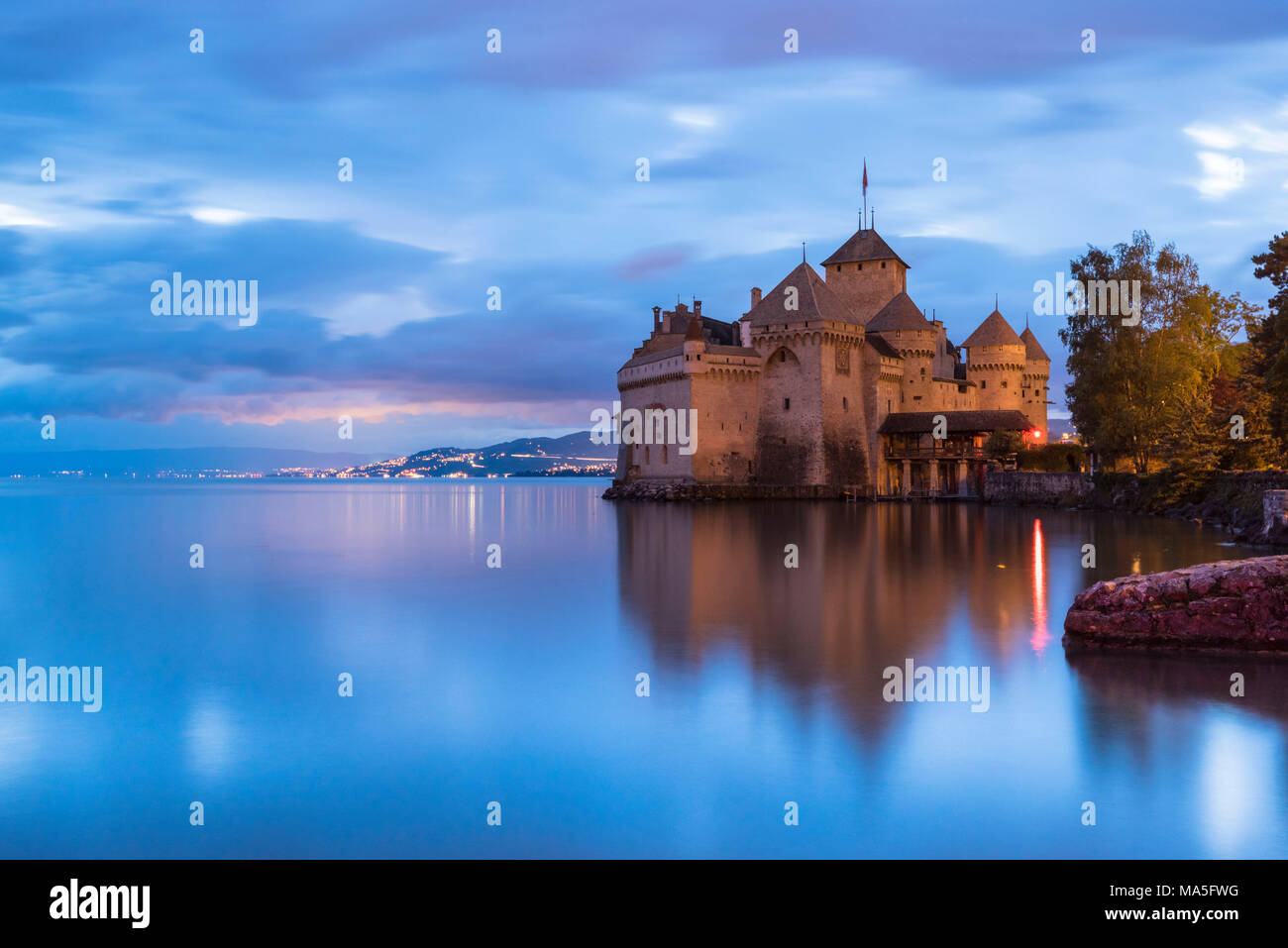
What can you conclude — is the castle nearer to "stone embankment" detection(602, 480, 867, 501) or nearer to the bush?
"stone embankment" detection(602, 480, 867, 501)

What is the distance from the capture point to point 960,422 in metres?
52.2

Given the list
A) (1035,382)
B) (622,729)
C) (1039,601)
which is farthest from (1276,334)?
(1035,382)

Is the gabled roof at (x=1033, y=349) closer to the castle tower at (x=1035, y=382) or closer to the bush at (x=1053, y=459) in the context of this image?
the castle tower at (x=1035, y=382)

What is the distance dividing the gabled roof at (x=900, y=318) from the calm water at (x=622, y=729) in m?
41.6

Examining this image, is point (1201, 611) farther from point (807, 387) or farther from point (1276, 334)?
point (807, 387)

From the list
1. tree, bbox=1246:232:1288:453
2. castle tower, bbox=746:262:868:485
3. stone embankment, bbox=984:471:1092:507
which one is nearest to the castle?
castle tower, bbox=746:262:868:485

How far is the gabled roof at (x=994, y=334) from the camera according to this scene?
2447 inches

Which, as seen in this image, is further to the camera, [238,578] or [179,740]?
[238,578]

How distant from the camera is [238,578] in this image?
1878 centimetres

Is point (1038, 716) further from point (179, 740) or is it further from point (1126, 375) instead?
point (1126, 375)

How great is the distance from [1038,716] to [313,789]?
5491 mm

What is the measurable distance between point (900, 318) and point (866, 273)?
232 inches
